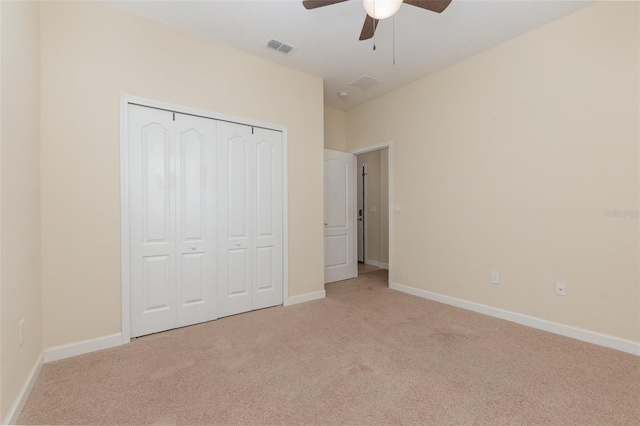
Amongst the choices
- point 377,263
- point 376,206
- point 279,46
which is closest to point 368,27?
point 279,46

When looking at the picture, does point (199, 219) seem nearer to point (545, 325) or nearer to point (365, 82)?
point (365, 82)

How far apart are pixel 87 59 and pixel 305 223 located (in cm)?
264

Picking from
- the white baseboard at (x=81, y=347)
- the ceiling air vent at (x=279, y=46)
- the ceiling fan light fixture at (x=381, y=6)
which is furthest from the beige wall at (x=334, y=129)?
the white baseboard at (x=81, y=347)

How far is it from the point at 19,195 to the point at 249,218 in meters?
1.89

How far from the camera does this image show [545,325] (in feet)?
9.27

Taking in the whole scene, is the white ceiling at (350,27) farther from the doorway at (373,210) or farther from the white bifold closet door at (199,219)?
the doorway at (373,210)

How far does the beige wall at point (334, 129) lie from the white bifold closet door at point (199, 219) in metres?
1.61

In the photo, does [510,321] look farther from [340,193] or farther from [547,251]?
[340,193]

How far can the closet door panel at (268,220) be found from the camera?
343 centimetres

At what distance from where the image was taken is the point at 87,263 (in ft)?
7.97

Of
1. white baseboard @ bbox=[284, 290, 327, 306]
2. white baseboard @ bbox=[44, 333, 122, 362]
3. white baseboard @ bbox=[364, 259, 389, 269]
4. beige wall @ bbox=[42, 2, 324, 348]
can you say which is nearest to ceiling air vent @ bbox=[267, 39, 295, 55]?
beige wall @ bbox=[42, 2, 324, 348]

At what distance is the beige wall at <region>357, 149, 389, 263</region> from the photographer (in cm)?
604

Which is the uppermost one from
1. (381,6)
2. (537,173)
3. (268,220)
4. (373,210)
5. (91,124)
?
(381,6)

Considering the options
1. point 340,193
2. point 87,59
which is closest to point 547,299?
point 340,193
